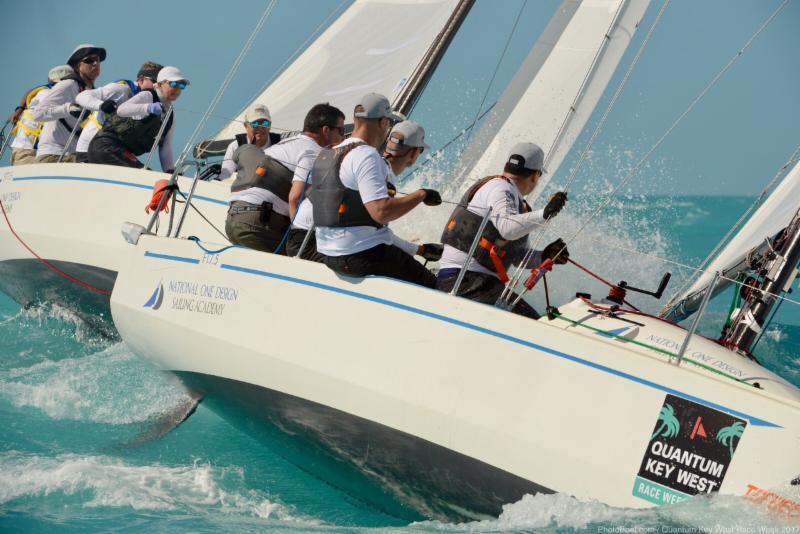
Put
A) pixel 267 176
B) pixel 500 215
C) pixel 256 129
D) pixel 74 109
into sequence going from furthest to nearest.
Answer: pixel 74 109, pixel 256 129, pixel 267 176, pixel 500 215

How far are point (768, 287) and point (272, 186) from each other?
2.68 metres

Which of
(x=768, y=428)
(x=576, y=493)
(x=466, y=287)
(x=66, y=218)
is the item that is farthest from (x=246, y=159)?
(x=768, y=428)

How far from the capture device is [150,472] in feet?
15.1

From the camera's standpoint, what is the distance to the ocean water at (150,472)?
3596mm

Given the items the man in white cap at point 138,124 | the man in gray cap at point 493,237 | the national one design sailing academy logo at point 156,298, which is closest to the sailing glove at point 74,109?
the man in white cap at point 138,124

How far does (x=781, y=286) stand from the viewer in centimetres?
479

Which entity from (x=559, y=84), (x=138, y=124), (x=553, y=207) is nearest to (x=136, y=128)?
(x=138, y=124)

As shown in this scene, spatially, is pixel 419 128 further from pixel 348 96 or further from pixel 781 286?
pixel 348 96

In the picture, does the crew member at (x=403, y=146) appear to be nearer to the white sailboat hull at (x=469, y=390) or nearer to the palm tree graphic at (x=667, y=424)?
the white sailboat hull at (x=469, y=390)

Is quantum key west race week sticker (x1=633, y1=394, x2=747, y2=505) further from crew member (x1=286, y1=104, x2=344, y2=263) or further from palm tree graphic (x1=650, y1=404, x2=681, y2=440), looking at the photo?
crew member (x1=286, y1=104, x2=344, y2=263)

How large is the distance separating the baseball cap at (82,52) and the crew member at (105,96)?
39.3 inches

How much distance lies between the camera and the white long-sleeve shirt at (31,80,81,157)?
821cm

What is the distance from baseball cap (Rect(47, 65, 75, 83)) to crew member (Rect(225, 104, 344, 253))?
3.85m

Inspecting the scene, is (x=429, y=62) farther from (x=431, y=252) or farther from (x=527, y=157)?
(x=527, y=157)
